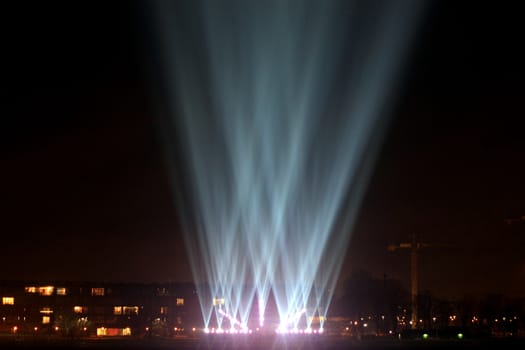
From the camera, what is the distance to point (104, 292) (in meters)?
138

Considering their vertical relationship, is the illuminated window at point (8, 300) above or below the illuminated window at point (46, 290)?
below

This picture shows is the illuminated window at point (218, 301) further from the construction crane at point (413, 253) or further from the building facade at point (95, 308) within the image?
the construction crane at point (413, 253)

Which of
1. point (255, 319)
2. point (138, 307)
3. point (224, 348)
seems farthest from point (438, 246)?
point (224, 348)

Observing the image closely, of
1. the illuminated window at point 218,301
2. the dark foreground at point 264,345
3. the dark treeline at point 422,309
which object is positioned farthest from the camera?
the illuminated window at point 218,301

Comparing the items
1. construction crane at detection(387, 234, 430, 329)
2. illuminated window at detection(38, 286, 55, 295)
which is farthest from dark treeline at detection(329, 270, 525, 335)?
illuminated window at detection(38, 286, 55, 295)

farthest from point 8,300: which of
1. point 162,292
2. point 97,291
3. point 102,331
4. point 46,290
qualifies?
point 162,292

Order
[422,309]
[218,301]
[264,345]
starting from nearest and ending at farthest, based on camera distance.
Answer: [264,345], [422,309], [218,301]

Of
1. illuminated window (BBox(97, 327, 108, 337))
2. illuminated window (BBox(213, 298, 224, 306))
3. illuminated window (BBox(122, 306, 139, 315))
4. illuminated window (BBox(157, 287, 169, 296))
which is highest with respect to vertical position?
illuminated window (BBox(157, 287, 169, 296))

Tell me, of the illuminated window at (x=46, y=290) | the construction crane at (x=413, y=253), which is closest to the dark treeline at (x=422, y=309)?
the construction crane at (x=413, y=253)

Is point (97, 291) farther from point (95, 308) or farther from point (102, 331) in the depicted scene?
point (102, 331)

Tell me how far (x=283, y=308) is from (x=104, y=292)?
1275 inches

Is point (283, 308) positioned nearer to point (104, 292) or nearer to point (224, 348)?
point (104, 292)

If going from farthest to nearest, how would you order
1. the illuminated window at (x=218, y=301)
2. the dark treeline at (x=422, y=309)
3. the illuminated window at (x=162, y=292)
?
the illuminated window at (x=162, y=292)
the illuminated window at (x=218, y=301)
the dark treeline at (x=422, y=309)

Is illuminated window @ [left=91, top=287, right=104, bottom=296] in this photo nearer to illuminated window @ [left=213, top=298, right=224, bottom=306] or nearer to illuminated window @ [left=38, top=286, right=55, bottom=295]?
illuminated window @ [left=38, top=286, right=55, bottom=295]
